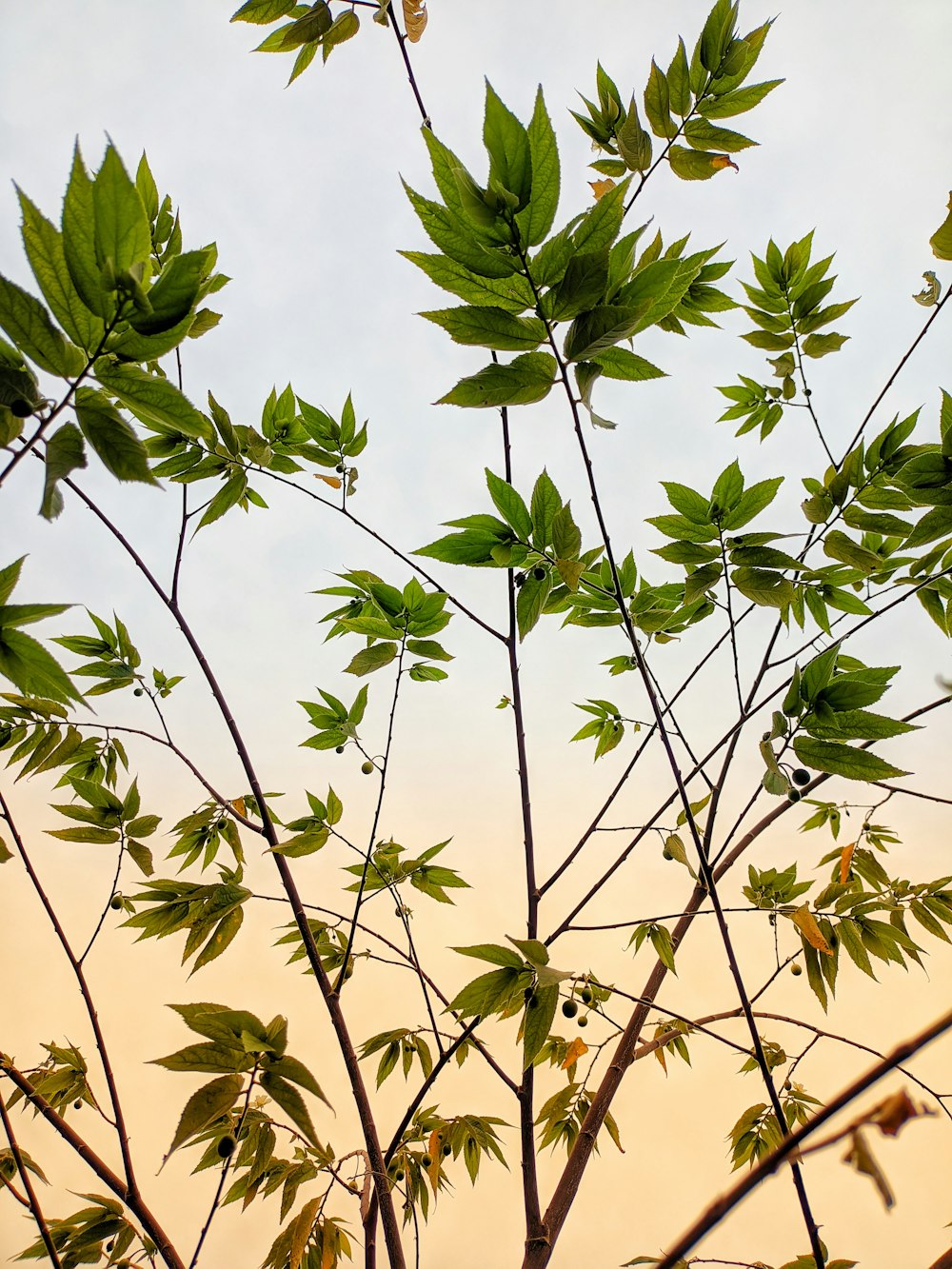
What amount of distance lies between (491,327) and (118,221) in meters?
0.35

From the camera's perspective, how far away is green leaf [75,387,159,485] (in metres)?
0.55

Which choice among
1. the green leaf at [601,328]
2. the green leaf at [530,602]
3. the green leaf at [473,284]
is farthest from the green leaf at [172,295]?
the green leaf at [530,602]

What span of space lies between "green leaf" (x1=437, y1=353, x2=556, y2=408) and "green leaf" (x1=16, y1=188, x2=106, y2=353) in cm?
33

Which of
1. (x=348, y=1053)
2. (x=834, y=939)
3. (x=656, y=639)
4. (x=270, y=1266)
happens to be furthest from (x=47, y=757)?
(x=834, y=939)

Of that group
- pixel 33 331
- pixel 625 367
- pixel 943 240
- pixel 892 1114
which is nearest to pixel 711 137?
pixel 943 240

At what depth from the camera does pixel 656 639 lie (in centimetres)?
165

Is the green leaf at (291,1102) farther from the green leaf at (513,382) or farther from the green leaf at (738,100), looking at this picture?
the green leaf at (738,100)

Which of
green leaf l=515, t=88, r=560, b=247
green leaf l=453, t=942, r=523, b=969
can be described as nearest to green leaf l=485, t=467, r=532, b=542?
green leaf l=515, t=88, r=560, b=247

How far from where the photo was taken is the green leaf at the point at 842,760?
765 mm

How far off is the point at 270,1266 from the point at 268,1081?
61 centimetres

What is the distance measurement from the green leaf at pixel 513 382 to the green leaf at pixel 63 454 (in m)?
0.35

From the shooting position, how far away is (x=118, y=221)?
501 mm

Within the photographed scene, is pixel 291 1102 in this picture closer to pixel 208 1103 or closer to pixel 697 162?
pixel 208 1103

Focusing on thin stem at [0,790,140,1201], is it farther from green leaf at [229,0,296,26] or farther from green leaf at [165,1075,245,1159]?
green leaf at [229,0,296,26]
